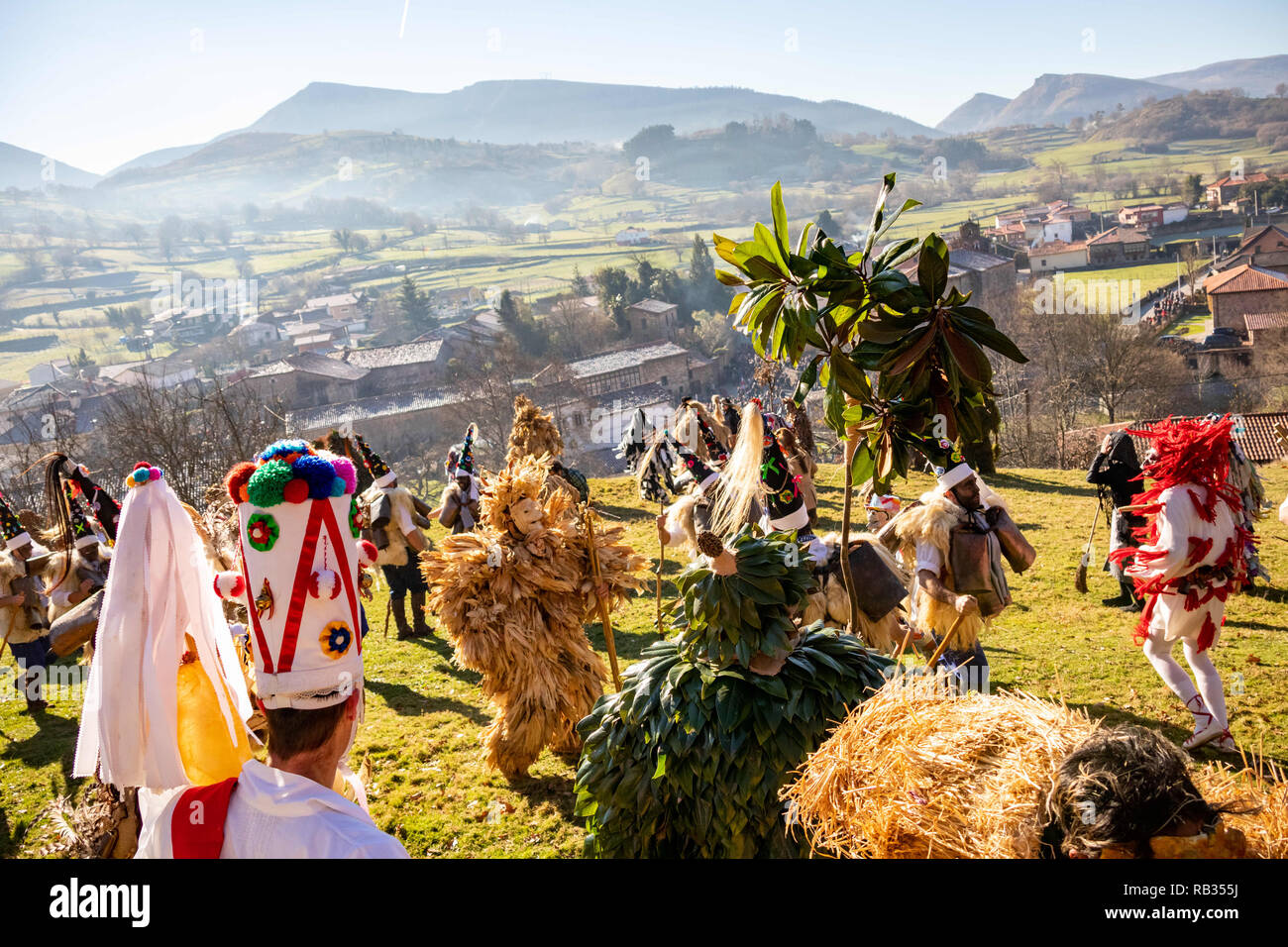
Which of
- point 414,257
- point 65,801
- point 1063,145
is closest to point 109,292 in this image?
point 414,257

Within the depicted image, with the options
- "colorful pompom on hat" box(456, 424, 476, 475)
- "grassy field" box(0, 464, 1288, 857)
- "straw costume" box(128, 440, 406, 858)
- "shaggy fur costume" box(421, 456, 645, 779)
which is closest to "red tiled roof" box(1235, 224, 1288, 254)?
"grassy field" box(0, 464, 1288, 857)

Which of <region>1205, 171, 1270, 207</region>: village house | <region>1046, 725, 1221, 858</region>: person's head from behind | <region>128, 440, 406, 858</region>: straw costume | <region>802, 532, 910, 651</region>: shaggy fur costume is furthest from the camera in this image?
<region>1205, 171, 1270, 207</region>: village house

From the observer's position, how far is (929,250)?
3355mm

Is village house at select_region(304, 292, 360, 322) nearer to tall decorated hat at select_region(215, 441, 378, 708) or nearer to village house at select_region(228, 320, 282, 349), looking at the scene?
village house at select_region(228, 320, 282, 349)

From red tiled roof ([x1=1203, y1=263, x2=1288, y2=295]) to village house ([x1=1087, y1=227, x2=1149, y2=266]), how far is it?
26.6m

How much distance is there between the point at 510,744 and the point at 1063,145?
681 feet

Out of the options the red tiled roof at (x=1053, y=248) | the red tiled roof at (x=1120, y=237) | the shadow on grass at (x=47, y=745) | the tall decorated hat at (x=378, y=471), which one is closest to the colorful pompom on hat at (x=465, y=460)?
the tall decorated hat at (x=378, y=471)

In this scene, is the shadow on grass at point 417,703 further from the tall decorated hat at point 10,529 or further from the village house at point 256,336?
the village house at point 256,336

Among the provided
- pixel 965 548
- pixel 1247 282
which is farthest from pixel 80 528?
pixel 1247 282

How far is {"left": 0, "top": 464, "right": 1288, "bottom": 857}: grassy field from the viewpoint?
A: 246 inches

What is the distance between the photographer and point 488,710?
8438 millimetres

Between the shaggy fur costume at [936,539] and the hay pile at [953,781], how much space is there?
137 inches

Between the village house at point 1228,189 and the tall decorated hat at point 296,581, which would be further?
the village house at point 1228,189

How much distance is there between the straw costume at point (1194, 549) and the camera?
5.97 metres
